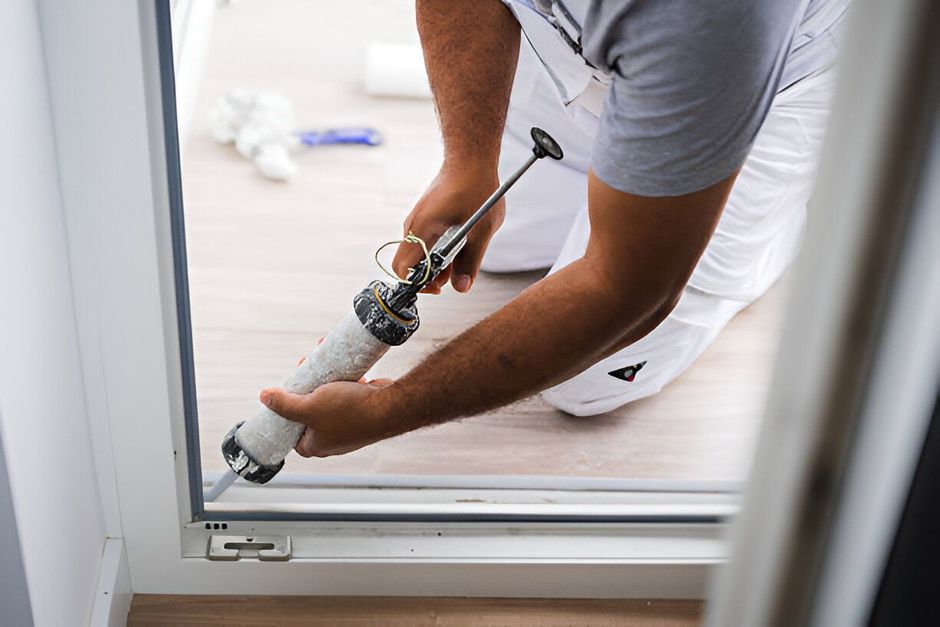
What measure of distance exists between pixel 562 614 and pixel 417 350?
1.27ft

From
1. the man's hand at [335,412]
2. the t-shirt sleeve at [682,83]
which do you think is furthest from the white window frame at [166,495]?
the t-shirt sleeve at [682,83]

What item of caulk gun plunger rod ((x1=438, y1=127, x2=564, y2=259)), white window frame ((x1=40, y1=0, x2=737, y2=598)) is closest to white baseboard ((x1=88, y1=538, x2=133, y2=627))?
white window frame ((x1=40, y1=0, x2=737, y2=598))

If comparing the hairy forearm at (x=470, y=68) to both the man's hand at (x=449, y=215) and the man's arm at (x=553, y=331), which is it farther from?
the man's arm at (x=553, y=331)

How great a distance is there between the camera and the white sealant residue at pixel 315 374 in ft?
3.29

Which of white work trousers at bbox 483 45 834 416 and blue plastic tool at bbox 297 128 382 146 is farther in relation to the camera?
blue plastic tool at bbox 297 128 382 146

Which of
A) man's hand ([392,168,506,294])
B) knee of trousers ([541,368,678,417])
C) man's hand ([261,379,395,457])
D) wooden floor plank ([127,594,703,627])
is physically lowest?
wooden floor plank ([127,594,703,627])

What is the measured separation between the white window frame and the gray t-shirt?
1.14 ft

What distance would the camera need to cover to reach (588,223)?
1.27 meters

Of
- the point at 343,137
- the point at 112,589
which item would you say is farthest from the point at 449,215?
the point at 112,589

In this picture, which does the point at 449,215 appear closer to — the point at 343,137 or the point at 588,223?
the point at 588,223

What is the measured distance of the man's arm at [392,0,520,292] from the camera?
113 centimetres

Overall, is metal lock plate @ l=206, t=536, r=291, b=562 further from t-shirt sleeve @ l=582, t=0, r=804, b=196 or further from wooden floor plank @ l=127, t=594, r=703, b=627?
t-shirt sleeve @ l=582, t=0, r=804, b=196

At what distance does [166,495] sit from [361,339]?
1.05 ft

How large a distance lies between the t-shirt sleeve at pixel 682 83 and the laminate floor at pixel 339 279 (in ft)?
1.29
